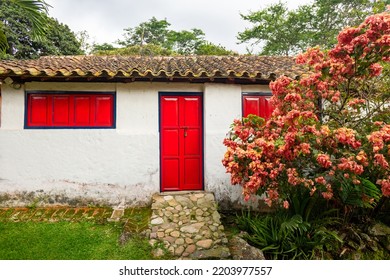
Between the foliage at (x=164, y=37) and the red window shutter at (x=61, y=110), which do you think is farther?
the foliage at (x=164, y=37)

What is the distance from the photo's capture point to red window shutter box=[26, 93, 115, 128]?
563 cm

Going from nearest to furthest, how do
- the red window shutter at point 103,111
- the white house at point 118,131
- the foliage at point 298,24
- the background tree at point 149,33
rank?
the white house at point 118,131 → the red window shutter at point 103,111 → the foliage at point 298,24 → the background tree at point 149,33

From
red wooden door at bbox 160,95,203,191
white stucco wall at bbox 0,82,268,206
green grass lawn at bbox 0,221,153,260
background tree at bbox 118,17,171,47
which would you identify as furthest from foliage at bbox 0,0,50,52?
background tree at bbox 118,17,171,47

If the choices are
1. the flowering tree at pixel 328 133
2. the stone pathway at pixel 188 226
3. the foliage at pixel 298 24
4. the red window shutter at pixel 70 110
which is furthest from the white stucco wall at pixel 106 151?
the foliage at pixel 298 24

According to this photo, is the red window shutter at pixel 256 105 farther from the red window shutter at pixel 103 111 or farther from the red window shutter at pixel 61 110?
the red window shutter at pixel 61 110

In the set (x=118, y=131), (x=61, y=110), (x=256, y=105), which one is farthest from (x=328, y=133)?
(x=61, y=110)

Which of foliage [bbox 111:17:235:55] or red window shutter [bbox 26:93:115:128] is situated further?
foliage [bbox 111:17:235:55]

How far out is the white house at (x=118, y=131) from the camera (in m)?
5.55

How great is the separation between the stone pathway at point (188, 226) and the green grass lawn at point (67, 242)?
40 centimetres

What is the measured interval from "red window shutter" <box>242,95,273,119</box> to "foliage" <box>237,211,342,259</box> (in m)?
2.61

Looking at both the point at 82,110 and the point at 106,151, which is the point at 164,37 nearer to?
the point at 82,110

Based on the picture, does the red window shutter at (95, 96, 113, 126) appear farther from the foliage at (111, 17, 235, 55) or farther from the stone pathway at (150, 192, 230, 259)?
the foliage at (111, 17, 235, 55)
